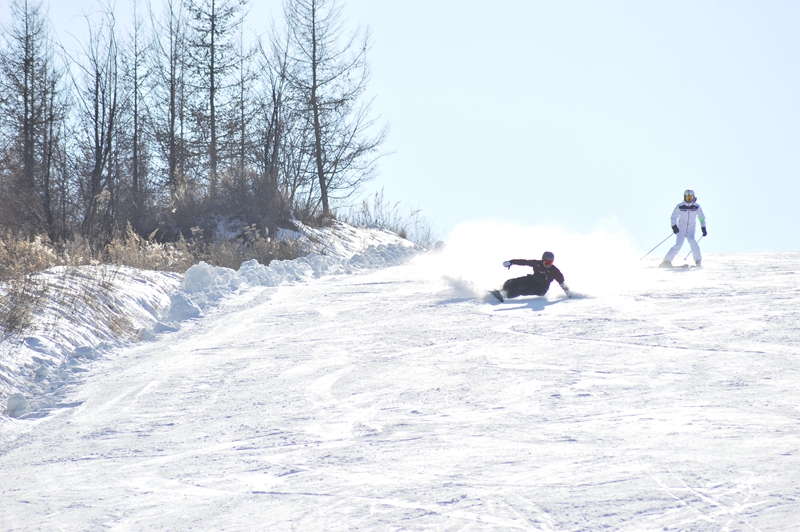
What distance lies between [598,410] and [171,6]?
27.0 metres

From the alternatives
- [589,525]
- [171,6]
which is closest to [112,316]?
[589,525]

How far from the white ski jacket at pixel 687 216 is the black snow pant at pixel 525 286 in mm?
6608

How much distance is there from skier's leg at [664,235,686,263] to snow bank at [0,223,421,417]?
7.49m

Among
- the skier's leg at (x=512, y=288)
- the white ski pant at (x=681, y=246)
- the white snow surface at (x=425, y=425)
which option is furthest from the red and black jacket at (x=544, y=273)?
the white ski pant at (x=681, y=246)

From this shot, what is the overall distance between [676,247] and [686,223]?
0.79 meters

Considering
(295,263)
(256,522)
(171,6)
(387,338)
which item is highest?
(171,6)

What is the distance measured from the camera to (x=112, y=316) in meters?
7.83

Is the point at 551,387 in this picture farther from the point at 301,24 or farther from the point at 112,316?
the point at 301,24

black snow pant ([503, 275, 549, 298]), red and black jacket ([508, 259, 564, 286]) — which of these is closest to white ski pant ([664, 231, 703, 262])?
red and black jacket ([508, 259, 564, 286])

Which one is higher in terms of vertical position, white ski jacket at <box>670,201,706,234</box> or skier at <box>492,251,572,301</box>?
white ski jacket at <box>670,201,706,234</box>

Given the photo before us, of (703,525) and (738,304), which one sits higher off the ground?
(738,304)

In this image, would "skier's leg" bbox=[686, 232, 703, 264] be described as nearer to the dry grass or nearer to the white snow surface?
the white snow surface

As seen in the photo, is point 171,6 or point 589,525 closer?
point 589,525

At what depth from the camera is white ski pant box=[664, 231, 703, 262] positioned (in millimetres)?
15248
